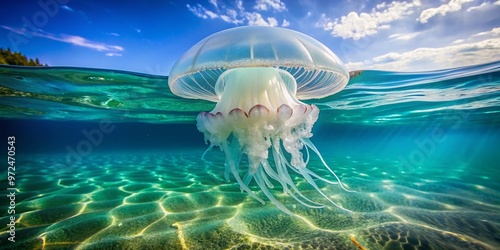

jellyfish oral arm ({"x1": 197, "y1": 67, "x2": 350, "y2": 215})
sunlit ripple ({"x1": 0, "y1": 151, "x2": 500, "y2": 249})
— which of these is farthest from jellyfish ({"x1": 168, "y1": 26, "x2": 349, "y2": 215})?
sunlit ripple ({"x1": 0, "y1": 151, "x2": 500, "y2": 249})

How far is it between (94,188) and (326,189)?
16.7ft

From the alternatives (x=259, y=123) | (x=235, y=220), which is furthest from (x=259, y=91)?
(x=235, y=220)

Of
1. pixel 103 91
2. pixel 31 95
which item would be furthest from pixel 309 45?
pixel 31 95

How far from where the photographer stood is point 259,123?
2107 millimetres

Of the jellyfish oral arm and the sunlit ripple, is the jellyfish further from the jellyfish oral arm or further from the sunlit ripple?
the sunlit ripple

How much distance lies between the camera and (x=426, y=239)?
270 centimetres

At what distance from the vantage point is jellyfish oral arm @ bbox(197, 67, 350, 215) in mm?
2105

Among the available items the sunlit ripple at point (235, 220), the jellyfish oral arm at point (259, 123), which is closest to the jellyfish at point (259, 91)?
the jellyfish oral arm at point (259, 123)

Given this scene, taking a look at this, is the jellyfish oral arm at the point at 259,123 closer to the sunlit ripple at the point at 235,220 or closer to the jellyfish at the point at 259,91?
the jellyfish at the point at 259,91

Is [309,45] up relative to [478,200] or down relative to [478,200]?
up

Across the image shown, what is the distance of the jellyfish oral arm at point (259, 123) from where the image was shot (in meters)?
2.11

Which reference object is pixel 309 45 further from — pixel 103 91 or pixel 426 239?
pixel 103 91

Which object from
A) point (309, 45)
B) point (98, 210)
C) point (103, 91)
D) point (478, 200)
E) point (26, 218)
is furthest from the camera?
point (103, 91)

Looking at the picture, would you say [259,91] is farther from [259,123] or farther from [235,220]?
[235,220]
